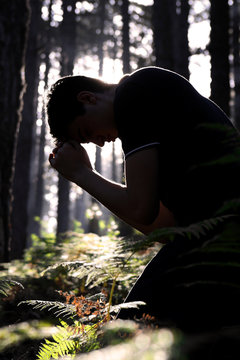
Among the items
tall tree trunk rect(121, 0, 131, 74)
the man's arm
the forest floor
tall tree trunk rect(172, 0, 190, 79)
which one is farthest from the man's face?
tall tree trunk rect(121, 0, 131, 74)

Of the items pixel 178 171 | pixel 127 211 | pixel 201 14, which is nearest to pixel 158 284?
pixel 127 211

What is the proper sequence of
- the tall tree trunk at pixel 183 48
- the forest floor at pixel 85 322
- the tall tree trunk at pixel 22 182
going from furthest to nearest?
the tall tree trunk at pixel 183 48 → the tall tree trunk at pixel 22 182 → the forest floor at pixel 85 322

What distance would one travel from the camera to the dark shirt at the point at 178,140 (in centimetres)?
186

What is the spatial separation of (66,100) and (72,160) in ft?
1.34

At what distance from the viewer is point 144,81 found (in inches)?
77.8

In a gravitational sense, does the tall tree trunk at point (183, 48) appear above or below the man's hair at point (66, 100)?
above

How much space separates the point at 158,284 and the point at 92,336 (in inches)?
17.4

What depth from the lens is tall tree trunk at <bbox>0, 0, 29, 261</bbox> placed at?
15.3 feet

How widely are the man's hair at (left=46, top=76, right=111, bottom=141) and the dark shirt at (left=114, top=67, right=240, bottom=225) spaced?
43 centimetres

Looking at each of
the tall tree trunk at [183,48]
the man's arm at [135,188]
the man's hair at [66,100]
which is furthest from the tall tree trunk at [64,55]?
the man's arm at [135,188]

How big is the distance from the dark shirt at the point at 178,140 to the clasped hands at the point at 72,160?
42 cm

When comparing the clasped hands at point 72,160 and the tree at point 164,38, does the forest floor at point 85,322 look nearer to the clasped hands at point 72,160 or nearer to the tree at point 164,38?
the clasped hands at point 72,160

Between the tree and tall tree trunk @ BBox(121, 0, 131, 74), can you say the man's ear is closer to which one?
the tree

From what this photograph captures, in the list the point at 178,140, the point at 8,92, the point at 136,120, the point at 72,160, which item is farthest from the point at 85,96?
the point at 8,92
